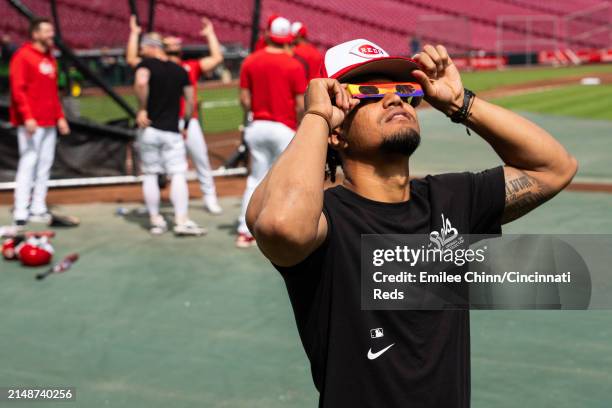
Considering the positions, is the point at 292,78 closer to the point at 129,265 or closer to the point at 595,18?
the point at 129,265

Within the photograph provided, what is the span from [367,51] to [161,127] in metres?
6.32

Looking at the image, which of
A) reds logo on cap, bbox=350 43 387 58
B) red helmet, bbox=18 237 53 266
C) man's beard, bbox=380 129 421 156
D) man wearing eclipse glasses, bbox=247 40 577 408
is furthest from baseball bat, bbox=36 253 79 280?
man's beard, bbox=380 129 421 156

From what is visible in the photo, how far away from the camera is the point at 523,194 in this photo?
304 cm

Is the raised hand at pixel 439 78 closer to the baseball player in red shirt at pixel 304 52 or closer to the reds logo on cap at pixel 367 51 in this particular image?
the reds logo on cap at pixel 367 51

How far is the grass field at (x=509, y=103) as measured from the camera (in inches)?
667

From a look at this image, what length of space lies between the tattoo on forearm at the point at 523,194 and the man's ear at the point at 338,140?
0.62m

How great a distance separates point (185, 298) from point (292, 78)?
8.60 ft

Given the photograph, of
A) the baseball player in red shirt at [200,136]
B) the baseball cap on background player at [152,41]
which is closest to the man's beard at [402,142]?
the baseball cap on background player at [152,41]

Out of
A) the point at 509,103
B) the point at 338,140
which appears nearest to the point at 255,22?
the point at 338,140

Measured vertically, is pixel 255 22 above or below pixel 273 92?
above

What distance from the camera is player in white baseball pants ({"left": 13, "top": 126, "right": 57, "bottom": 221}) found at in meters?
9.54

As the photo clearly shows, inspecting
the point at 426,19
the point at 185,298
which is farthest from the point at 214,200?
the point at 426,19

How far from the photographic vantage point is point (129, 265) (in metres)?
7.85

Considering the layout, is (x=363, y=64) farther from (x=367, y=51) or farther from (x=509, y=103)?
(x=509, y=103)
